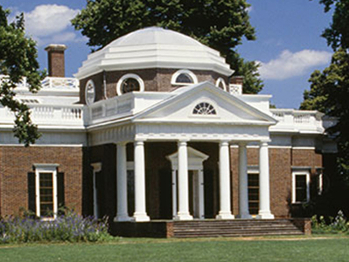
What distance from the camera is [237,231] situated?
123 ft

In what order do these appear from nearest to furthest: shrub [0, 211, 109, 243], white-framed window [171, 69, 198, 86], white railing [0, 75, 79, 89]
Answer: shrub [0, 211, 109, 243] < white-framed window [171, 69, 198, 86] < white railing [0, 75, 79, 89]

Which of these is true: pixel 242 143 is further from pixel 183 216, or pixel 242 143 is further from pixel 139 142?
pixel 139 142

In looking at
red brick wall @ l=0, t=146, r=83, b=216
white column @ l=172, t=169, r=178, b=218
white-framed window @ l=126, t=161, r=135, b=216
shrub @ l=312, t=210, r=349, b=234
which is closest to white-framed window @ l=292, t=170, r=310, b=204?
shrub @ l=312, t=210, r=349, b=234

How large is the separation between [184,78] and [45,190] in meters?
8.53

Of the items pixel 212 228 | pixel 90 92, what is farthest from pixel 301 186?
pixel 90 92

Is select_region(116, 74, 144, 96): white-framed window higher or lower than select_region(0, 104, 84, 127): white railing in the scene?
higher

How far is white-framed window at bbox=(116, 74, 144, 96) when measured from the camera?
42656 millimetres

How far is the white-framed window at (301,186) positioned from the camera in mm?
46469

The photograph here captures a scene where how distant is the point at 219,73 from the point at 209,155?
422 cm

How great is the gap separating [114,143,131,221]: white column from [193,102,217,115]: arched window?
11.9ft

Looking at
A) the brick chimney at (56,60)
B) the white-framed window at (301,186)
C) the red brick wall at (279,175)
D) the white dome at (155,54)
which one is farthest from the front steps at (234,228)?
the brick chimney at (56,60)

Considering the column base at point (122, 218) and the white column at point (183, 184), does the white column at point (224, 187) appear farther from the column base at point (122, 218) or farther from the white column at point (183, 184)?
the column base at point (122, 218)

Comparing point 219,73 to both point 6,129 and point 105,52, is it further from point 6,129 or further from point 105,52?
point 6,129

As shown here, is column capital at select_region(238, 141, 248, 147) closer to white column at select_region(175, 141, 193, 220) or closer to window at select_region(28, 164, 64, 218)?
white column at select_region(175, 141, 193, 220)
